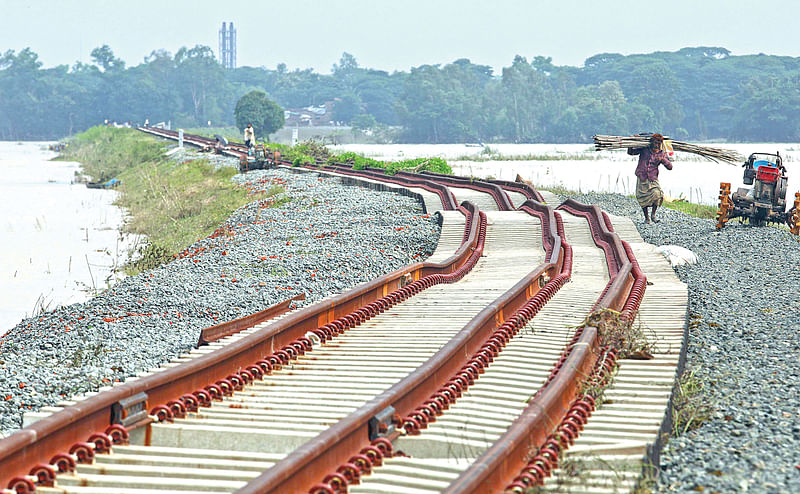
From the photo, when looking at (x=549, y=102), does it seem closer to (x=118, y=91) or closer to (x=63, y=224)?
(x=118, y=91)

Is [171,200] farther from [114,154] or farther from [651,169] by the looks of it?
[114,154]

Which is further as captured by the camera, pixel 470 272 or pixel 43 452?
pixel 470 272

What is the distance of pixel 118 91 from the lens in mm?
183000

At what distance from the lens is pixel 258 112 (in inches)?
3939

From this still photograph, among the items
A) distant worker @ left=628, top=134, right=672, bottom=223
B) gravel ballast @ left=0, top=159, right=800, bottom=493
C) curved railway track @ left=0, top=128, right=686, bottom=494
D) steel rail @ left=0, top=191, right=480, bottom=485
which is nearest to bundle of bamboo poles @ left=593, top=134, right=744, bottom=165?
distant worker @ left=628, top=134, right=672, bottom=223

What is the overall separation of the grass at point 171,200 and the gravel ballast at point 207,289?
162 centimetres

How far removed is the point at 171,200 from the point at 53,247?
6.50 meters

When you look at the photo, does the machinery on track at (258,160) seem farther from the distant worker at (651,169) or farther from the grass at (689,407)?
the grass at (689,407)

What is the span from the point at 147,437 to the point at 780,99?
159 metres

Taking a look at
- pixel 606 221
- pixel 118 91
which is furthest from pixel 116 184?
pixel 118 91

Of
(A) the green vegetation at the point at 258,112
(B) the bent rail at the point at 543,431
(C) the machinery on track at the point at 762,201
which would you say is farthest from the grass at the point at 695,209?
(A) the green vegetation at the point at 258,112

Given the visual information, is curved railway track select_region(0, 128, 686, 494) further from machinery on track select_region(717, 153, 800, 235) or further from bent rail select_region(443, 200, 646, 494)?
machinery on track select_region(717, 153, 800, 235)

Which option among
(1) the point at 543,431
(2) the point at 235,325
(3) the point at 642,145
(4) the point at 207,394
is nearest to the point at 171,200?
(3) the point at 642,145

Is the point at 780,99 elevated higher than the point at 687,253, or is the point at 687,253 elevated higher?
the point at 780,99
